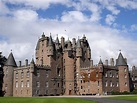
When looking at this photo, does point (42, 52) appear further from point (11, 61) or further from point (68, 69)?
point (11, 61)

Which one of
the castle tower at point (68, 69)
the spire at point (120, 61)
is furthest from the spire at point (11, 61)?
the spire at point (120, 61)

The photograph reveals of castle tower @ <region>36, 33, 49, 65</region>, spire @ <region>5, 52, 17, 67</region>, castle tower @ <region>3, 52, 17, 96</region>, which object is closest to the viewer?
castle tower @ <region>3, 52, 17, 96</region>

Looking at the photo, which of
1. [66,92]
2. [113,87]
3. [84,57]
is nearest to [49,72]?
[66,92]

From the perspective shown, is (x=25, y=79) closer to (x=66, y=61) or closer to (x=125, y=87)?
(x=66, y=61)

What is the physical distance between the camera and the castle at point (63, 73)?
73000 millimetres

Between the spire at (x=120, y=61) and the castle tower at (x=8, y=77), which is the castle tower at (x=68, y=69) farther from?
the castle tower at (x=8, y=77)

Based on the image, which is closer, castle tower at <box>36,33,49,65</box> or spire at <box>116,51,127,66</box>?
castle tower at <box>36,33,49,65</box>

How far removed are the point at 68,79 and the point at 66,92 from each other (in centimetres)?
412

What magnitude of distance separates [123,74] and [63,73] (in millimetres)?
19429

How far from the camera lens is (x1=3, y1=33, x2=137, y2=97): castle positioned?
7300 cm

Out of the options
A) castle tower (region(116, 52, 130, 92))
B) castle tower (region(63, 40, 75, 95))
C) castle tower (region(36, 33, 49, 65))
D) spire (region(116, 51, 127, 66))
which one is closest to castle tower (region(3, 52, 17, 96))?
castle tower (region(36, 33, 49, 65))

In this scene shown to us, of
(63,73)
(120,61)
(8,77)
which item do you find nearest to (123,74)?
(120,61)

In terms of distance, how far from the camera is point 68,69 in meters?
79.6

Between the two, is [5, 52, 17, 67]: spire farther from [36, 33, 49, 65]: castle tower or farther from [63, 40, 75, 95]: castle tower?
[63, 40, 75, 95]: castle tower
